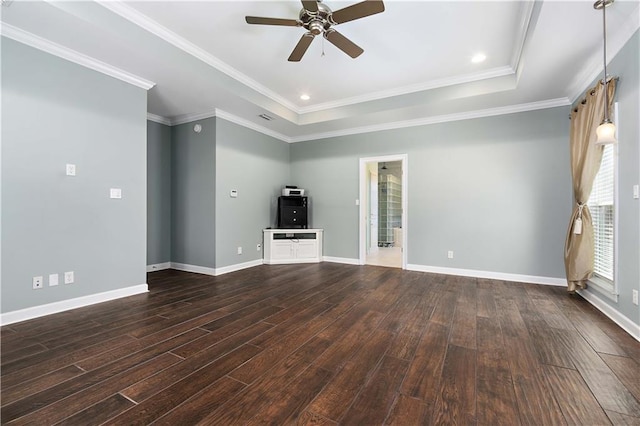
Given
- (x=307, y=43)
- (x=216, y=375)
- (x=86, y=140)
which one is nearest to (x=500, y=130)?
(x=307, y=43)

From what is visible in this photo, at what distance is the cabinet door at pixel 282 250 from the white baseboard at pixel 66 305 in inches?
90.1

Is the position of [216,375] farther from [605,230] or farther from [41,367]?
[605,230]

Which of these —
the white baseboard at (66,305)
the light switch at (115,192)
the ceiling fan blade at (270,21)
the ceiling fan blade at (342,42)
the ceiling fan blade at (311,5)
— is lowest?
the white baseboard at (66,305)

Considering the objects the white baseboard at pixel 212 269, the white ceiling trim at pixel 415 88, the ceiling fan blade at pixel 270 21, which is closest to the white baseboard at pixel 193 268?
the white baseboard at pixel 212 269

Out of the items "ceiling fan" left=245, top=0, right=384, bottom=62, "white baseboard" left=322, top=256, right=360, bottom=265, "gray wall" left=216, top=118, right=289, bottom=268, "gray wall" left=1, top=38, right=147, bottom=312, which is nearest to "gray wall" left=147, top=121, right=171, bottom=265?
"gray wall" left=216, top=118, right=289, bottom=268

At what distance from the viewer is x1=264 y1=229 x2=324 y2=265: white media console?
17.9 ft

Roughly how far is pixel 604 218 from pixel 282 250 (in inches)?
182

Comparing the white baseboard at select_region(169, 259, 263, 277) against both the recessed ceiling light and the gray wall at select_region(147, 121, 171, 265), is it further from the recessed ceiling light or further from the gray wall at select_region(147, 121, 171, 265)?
the recessed ceiling light

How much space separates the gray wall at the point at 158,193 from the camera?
188 inches

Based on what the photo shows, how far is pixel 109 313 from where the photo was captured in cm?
282

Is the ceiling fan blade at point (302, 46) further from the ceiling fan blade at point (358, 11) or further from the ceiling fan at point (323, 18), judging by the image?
the ceiling fan blade at point (358, 11)

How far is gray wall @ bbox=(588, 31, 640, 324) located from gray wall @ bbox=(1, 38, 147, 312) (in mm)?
5085

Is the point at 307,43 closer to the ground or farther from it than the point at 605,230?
farther from it

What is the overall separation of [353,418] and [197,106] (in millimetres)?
4510
